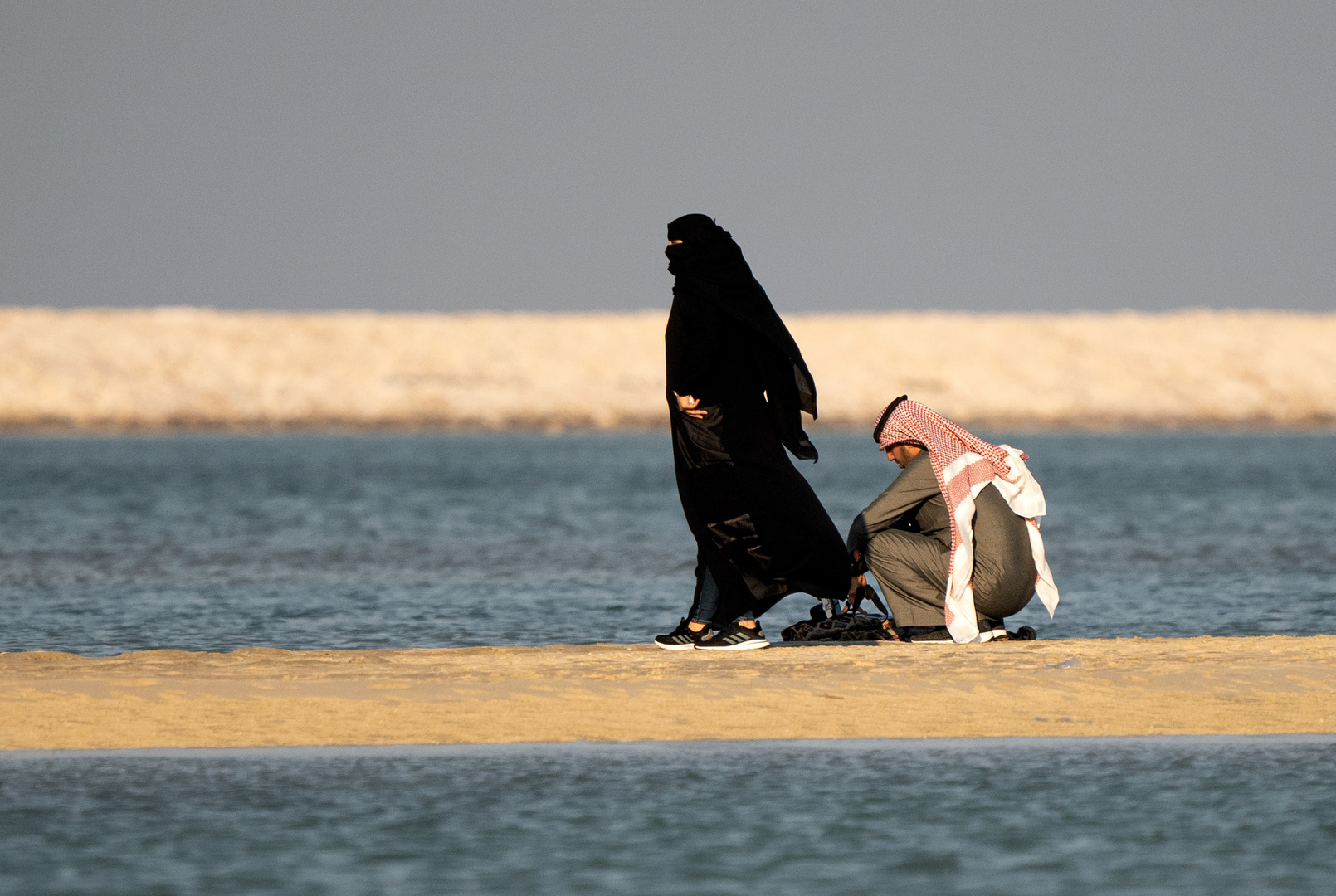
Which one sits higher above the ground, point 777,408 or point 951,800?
point 777,408

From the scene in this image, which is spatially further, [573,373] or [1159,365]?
[1159,365]

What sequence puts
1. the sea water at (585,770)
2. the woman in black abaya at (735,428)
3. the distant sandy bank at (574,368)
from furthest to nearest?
the distant sandy bank at (574,368)
the woman in black abaya at (735,428)
the sea water at (585,770)

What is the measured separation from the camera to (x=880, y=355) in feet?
295

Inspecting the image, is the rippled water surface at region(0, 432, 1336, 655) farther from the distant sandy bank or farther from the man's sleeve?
the distant sandy bank

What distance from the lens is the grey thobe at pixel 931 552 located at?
9.05m

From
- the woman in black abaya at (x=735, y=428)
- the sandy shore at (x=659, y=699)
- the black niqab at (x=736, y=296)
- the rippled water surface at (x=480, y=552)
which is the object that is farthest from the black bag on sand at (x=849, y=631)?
the rippled water surface at (x=480, y=552)

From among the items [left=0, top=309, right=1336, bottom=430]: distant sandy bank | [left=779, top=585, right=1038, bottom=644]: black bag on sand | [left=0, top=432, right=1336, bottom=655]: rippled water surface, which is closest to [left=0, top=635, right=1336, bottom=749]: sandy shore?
[left=779, top=585, right=1038, bottom=644]: black bag on sand

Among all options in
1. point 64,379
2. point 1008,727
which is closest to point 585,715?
point 1008,727

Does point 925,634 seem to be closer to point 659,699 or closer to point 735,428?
point 735,428

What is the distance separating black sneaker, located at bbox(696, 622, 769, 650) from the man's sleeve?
0.61 metres

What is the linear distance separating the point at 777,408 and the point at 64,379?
72190mm

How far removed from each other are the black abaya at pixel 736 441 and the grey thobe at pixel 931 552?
0.43 m

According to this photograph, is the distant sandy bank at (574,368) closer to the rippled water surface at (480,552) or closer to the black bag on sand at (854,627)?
the rippled water surface at (480,552)

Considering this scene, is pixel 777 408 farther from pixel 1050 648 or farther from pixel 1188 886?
pixel 1188 886
